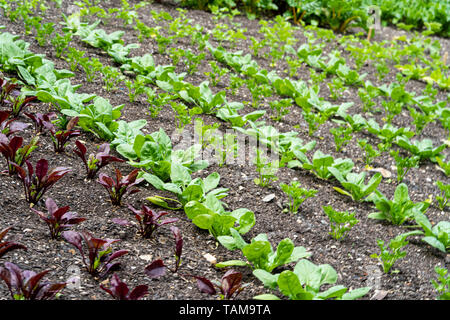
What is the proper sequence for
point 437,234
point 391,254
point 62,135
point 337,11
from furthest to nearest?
1. point 337,11
2. point 62,135
3. point 437,234
4. point 391,254

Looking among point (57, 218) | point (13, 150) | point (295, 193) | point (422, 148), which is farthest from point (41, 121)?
point (422, 148)

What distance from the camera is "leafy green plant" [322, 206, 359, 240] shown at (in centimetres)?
288

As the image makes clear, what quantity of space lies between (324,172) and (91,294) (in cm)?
211

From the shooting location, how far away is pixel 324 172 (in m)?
3.67

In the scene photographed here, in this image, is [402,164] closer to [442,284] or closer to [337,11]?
[442,284]

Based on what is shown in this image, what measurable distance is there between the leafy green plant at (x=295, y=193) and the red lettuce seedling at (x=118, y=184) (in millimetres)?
975

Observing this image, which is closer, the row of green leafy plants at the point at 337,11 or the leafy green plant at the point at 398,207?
the leafy green plant at the point at 398,207

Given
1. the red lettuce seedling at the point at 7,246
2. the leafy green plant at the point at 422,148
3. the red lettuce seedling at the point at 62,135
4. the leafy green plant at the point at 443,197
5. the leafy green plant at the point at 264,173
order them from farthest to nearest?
the leafy green plant at the point at 422,148, the leafy green plant at the point at 443,197, the leafy green plant at the point at 264,173, the red lettuce seedling at the point at 62,135, the red lettuce seedling at the point at 7,246

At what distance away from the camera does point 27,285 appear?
1937 millimetres

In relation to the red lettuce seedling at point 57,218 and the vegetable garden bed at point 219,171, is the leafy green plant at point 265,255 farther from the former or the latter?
the red lettuce seedling at point 57,218

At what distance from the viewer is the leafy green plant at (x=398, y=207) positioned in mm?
3252

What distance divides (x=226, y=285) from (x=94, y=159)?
1247mm

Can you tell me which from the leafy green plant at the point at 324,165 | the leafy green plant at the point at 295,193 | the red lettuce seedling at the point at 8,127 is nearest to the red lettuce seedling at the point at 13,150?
the red lettuce seedling at the point at 8,127
